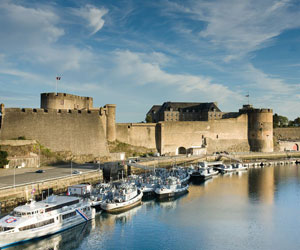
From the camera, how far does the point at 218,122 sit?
44250 millimetres

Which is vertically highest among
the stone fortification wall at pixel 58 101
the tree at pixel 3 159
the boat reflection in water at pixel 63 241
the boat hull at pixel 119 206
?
the stone fortification wall at pixel 58 101

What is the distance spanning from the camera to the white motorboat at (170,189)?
2205 cm

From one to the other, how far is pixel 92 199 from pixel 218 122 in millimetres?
28648

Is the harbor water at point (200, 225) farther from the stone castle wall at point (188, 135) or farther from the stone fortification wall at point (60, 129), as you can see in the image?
the stone castle wall at point (188, 135)

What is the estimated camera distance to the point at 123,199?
A: 62.7ft

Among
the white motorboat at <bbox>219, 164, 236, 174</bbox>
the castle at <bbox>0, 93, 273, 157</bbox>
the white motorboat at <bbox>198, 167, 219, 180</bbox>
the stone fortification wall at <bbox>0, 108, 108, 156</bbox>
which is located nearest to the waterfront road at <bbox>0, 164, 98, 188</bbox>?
the stone fortification wall at <bbox>0, 108, 108, 156</bbox>

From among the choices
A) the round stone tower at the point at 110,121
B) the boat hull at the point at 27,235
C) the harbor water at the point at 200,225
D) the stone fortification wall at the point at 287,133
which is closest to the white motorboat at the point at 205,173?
the harbor water at the point at 200,225

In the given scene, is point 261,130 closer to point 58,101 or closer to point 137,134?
point 137,134

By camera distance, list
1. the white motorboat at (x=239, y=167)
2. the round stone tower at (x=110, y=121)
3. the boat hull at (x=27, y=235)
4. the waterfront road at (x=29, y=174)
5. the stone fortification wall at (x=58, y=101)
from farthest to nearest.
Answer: the white motorboat at (x=239, y=167) → the round stone tower at (x=110, y=121) → the stone fortification wall at (x=58, y=101) → the waterfront road at (x=29, y=174) → the boat hull at (x=27, y=235)

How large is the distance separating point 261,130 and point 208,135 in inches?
300

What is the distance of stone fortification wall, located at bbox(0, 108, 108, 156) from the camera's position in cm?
2720

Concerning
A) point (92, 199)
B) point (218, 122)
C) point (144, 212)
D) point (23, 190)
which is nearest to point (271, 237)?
point (144, 212)

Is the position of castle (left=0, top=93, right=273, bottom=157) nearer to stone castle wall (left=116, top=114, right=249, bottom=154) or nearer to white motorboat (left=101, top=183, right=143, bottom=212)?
stone castle wall (left=116, top=114, right=249, bottom=154)

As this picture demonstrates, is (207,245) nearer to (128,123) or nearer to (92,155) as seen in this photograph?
(92,155)
